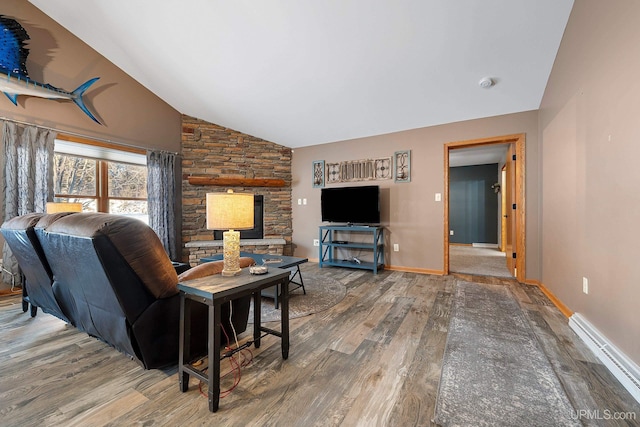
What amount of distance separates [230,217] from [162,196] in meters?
3.31

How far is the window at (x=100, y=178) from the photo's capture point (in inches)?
138

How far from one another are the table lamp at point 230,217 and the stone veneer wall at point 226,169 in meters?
3.21

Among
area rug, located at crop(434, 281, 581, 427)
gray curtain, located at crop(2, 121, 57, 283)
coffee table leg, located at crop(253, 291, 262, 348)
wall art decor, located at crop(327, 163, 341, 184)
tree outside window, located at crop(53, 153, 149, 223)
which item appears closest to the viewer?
area rug, located at crop(434, 281, 581, 427)

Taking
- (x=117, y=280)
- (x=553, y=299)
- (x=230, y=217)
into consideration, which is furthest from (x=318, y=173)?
(x=117, y=280)

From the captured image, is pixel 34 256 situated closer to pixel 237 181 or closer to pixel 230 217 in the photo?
pixel 230 217

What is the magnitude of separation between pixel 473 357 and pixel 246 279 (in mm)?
1533

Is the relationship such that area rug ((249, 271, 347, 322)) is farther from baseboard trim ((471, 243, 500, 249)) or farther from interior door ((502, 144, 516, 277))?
baseboard trim ((471, 243, 500, 249))

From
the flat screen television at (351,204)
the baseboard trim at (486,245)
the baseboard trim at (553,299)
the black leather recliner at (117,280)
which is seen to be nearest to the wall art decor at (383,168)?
the flat screen television at (351,204)

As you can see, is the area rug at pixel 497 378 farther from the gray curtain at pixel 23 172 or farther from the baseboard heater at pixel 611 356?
the gray curtain at pixel 23 172

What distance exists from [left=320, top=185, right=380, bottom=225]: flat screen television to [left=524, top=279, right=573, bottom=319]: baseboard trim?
2.13 m

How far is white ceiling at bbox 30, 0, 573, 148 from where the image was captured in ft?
7.55

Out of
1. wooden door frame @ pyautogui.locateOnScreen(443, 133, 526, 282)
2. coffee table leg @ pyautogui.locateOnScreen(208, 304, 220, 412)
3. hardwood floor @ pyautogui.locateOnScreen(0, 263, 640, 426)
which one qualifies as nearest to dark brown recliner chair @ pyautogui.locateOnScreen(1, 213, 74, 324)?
hardwood floor @ pyautogui.locateOnScreen(0, 263, 640, 426)

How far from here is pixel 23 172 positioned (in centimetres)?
292

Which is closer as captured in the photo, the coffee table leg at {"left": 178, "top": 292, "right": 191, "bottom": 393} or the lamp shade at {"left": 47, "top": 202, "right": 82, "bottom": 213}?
the coffee table leg at {"left": 178, "top": 292, "right": 191, "bottom": 393}
